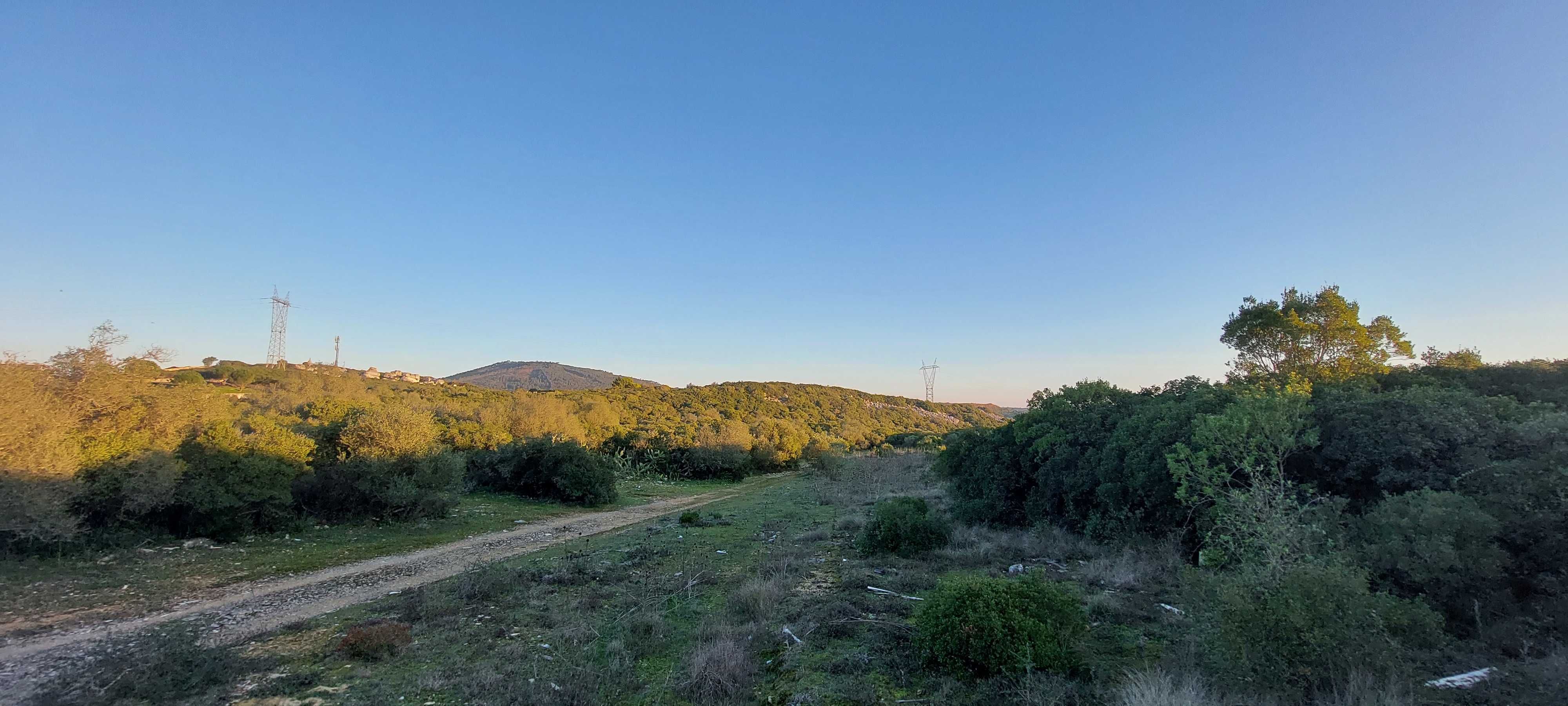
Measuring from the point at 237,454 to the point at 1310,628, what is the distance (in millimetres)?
20846

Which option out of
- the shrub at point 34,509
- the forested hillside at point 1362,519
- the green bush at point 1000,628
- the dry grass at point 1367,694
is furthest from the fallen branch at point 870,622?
the shrub at point 34,509

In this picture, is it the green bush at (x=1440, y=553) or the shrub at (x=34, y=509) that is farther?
the shrub at (x=34, y=509)

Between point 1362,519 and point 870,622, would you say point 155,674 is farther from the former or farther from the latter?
point 1362,519

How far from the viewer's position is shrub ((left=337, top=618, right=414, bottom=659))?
290 inches

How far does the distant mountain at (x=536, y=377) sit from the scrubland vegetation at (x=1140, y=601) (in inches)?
3071

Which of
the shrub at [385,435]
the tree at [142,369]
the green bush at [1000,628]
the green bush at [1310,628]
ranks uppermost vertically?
the tree at [142,369]

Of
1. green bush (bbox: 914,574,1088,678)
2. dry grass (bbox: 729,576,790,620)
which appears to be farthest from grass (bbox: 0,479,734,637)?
green bush (bbox: 914,574,1088,678)

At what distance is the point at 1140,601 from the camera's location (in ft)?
29.2

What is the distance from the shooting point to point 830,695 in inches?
235

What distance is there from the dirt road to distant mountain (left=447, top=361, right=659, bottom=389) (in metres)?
70.0

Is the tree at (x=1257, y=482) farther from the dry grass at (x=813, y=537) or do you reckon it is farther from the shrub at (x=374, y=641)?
the shrub at (x=374, y=641)

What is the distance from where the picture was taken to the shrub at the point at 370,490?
60.4ft

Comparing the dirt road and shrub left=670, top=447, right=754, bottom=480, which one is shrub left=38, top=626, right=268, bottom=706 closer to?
the dirt road

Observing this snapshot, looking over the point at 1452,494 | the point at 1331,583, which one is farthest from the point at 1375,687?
the point at 1452,494
